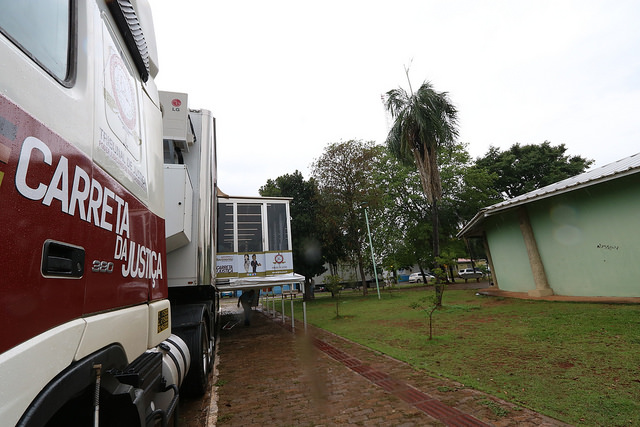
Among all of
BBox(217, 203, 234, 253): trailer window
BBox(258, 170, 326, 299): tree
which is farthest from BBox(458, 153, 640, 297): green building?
BBox(258, 170, 326, 299): tree

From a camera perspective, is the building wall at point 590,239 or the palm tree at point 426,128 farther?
the palm tree at point 426,128

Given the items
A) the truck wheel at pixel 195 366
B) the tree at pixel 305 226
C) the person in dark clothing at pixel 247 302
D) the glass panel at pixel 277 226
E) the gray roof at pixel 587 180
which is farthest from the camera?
the tree at pixel 305 226

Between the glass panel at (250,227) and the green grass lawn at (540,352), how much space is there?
5096mm

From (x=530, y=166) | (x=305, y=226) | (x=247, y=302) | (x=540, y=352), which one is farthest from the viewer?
(x=530, y=166)

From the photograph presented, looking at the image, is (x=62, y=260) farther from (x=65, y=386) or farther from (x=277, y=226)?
(x=277, y=226)

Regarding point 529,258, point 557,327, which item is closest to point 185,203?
point 557,327

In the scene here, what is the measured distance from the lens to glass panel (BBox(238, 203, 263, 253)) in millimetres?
13023

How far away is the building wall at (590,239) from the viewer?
8.56 metres

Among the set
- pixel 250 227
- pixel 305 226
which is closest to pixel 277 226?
pixel 250 227

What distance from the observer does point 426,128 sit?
1213 cm

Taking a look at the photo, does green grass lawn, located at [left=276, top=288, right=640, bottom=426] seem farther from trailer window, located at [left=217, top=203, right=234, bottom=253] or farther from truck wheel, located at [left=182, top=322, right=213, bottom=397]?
trailer window, located at [left=217, top=203, right=234, bottom=253]

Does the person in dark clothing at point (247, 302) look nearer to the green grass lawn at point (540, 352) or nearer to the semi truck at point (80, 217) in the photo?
the green grass lawn at point (540, 352)

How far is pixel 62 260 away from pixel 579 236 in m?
12.6

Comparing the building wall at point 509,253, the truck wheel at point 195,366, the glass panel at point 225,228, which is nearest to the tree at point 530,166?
the building wall at point 509,253
